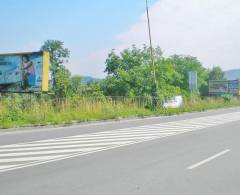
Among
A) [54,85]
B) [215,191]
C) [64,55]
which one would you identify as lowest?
[215,191]

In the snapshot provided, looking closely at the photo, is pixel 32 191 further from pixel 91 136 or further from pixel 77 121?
→ pixel 77 121

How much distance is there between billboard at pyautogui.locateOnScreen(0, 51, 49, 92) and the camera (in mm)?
29000

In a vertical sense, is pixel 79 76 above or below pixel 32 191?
above

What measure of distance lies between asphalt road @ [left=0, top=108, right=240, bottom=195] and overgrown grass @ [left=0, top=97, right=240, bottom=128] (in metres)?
7.07

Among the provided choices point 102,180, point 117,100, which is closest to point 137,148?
point 102,180

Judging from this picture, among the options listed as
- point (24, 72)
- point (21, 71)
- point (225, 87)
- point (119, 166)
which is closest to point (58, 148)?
point (119, 166)

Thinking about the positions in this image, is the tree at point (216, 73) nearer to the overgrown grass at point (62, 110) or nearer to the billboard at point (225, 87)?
the billboard at point (225, 87)

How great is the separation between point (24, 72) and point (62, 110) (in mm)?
3890

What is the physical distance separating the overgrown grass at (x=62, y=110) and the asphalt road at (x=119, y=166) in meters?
7.07

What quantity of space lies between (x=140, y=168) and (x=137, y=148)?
3.72m

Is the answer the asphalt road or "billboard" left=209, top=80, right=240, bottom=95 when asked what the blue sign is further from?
"billboard" left=209, top=80, right=240, bottom=95

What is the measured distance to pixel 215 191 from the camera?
779 centimetres

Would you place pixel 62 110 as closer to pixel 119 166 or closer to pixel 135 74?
pixel 119 166

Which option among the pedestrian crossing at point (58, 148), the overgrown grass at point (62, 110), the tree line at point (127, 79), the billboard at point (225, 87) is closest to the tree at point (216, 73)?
the billboard at point (225, 87)
